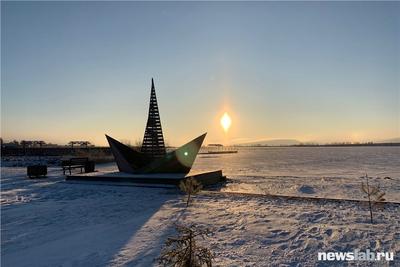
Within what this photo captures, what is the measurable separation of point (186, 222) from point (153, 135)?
435 inches

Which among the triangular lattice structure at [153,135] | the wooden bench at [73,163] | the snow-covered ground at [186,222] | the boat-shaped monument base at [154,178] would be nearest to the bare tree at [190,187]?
the snow-covered ground at [186,222]

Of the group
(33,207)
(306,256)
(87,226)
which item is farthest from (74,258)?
(33,207)

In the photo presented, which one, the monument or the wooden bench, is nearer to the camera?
the monument

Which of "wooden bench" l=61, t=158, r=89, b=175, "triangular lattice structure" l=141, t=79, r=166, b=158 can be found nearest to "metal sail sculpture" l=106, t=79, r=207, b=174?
"triangular lattice structure" l=141, t=79, r=166, b=158

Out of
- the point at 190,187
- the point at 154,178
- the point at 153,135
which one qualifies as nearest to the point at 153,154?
the point at 153,135

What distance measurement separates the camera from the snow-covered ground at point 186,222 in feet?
14.5

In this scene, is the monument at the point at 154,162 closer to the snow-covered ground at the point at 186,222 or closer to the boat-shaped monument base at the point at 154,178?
the boat-shaped monument base at the point at 154,178

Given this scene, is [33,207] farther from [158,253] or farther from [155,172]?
[155,172]

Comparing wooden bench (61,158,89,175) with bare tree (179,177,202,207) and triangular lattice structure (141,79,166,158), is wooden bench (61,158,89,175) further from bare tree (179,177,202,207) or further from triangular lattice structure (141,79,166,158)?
bare tree (179,177,202,207)

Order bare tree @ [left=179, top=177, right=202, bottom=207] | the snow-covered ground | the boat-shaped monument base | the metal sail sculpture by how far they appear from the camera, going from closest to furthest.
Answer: the snow-covered ground < bare tree @ [left=179, top=177, right=202, bottom=207] < the boat-shaped monument base < the metal sail sculpture

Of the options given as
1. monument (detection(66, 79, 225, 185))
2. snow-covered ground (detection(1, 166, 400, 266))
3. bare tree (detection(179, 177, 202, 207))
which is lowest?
snow-covered ground (detection(1, 166, 400, 266))

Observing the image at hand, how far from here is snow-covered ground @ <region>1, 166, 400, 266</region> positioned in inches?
174

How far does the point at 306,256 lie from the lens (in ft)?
14.0

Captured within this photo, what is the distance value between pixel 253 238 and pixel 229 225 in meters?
0.87
